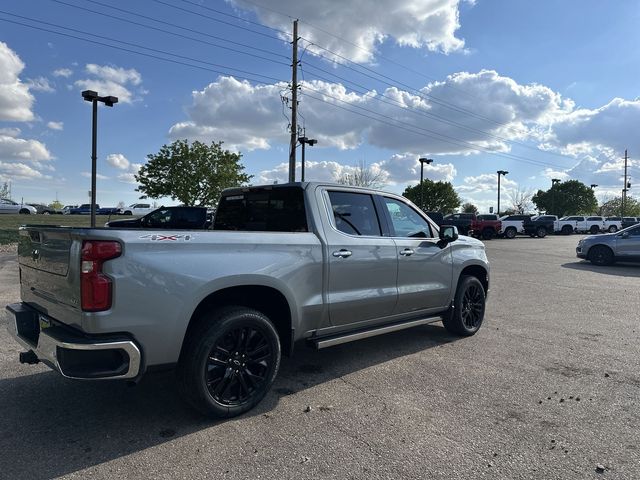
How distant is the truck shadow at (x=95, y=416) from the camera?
118 inches

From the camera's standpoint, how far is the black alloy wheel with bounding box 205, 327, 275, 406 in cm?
347

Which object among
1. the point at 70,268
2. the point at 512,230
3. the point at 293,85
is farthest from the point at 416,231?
the point at 512,230

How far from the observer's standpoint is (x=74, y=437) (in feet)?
10.7

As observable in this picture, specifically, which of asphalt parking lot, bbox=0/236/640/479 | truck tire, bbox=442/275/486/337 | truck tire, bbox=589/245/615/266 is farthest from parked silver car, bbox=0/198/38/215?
truck tire, bbox=442/275/486/337

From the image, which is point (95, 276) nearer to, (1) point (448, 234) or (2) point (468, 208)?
(1) point (448, 234)

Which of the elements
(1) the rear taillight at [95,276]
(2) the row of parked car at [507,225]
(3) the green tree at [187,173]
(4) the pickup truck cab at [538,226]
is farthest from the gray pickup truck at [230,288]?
(4) the pickup truck cab at [538,226]

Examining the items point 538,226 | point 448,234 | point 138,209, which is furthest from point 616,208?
point 448,234

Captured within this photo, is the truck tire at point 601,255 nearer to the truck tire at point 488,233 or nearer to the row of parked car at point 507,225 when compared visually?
the row of parked car at point 507,225

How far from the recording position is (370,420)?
11.8 ft

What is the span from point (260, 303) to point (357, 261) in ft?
3.29

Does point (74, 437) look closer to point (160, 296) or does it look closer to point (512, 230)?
point (160, 296)

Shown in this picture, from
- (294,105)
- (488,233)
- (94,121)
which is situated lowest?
(488,233)

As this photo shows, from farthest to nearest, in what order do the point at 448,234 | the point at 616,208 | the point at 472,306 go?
the point at 616,208, the point at 472,306, the point at 448,234

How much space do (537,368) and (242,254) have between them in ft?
10.8
